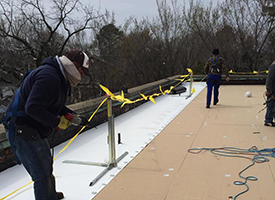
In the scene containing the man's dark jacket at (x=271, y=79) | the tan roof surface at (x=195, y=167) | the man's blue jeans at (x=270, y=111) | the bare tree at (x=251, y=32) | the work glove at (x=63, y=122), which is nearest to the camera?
the work glove at (x=63, y=122)

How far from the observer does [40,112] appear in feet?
6.29

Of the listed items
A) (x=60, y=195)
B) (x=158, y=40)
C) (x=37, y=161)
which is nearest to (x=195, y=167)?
(x=60, y=195)

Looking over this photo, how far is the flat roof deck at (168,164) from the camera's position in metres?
2.85

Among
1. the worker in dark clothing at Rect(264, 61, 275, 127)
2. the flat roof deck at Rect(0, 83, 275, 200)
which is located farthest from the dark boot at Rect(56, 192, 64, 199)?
the worker in dark clothing at Rect(264, 61, 275, 127)

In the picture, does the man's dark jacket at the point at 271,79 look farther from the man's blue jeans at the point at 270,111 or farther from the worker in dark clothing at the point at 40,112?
the worker in dark clothing at the point at 40,112

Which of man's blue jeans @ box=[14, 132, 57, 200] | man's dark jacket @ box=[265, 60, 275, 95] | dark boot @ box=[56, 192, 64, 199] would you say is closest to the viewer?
man's blue jeans @ box=[14, 132, 57, 200]

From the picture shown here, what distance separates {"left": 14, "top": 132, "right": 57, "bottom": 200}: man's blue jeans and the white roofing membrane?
2.12 ft

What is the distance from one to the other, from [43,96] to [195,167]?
2.35 metres

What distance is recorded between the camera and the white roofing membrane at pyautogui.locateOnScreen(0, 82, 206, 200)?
2.91 m

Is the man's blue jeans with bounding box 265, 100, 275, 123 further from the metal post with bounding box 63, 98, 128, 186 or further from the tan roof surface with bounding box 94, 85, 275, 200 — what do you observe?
the metal post with bounding box 63, 98, 128, 186

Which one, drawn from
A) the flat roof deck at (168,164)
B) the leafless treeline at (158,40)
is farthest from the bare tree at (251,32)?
the flat roof deck at (168,164)

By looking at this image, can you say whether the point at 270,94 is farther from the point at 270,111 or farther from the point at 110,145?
the point at 110,145

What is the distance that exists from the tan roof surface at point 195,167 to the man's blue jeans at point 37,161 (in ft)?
2.57

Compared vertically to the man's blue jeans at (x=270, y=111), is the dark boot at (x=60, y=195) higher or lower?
lower
